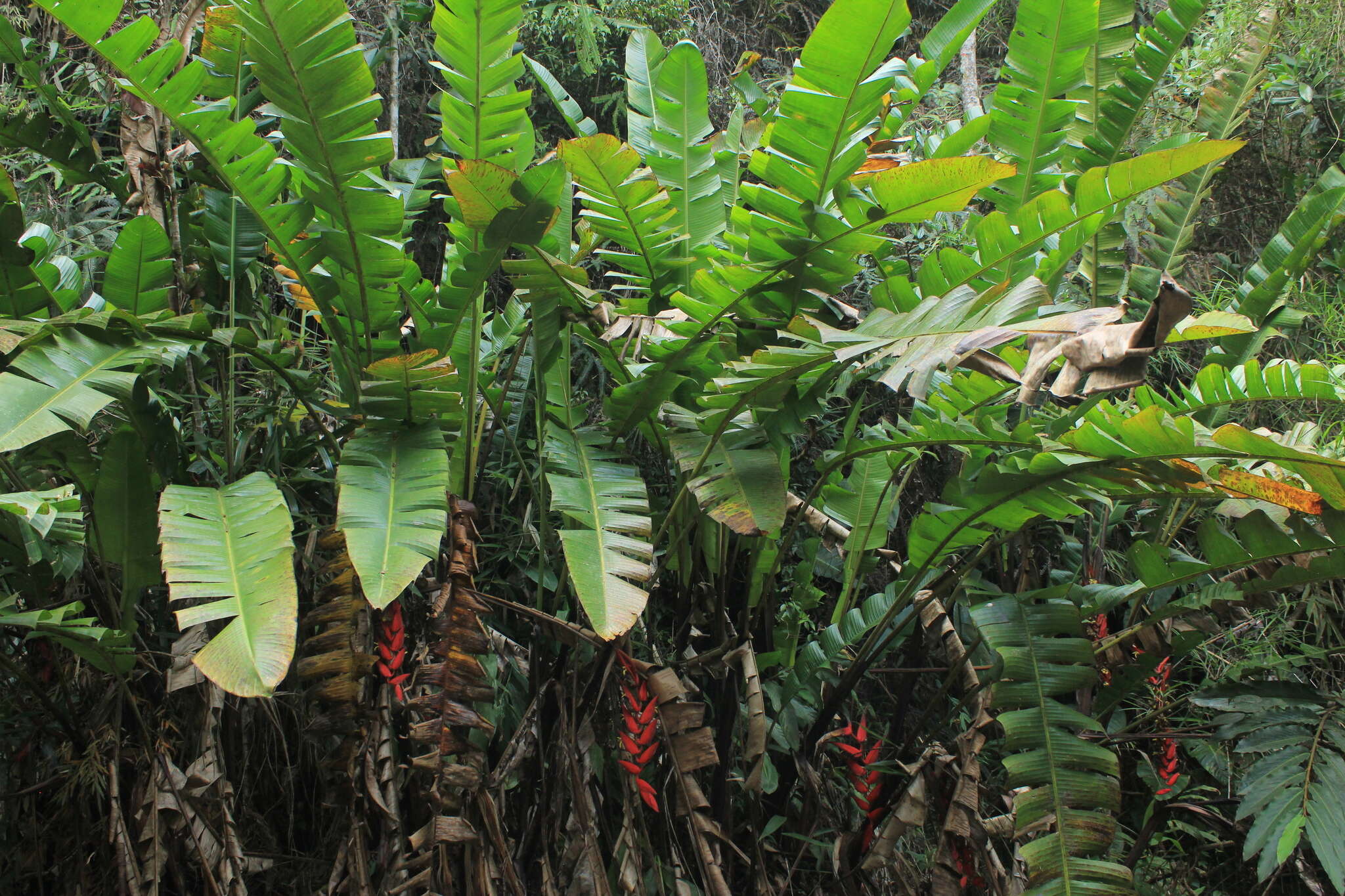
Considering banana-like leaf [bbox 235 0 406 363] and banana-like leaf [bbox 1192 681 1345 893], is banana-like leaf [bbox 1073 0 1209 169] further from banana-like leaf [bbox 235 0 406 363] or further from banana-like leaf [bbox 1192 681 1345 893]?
banana-like leaf [bbox 235 0 406 363]

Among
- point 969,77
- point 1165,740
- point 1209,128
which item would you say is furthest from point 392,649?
point 969,77

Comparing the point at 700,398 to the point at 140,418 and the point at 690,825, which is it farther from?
the point at 140,418

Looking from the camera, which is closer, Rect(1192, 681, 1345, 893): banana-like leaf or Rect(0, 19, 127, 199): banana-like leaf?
Rect(1192, 681, 1345, 893): banana-like leaf

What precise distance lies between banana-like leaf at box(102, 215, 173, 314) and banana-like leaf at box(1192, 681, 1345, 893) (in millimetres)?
2641

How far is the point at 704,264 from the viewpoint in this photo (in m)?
2.29

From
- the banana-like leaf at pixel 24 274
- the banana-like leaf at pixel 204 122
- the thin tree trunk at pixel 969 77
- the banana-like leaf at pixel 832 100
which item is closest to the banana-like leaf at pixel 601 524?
the banana-like leaf at pixel 204 122

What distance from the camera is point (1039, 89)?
2215mm

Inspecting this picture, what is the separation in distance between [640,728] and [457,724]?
406 mm

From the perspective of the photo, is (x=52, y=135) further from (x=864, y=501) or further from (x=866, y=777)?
(x=866, y=777)

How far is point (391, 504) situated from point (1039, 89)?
1832mm

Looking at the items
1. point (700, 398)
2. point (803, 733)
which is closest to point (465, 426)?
point (700, 398)

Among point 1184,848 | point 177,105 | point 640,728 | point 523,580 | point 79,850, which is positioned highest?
point 177,105

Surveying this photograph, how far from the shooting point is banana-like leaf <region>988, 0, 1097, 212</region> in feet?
7.03

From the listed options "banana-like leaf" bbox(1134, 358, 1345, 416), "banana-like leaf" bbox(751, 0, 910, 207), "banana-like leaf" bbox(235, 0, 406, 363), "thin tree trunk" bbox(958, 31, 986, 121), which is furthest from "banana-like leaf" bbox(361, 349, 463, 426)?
"thin tree trunk" bbox(958, 31, 986, 121)
